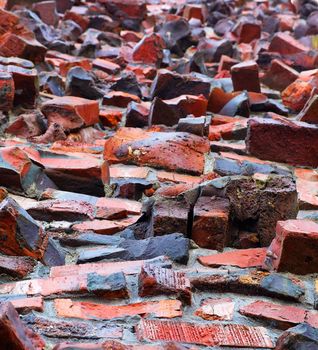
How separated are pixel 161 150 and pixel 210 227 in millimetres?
780

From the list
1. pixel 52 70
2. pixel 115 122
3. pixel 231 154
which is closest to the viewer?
pixel 231 154

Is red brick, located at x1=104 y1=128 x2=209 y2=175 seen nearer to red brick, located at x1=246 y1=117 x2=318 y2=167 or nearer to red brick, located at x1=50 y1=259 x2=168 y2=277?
red brick, located at x1=246 y1=117 x2=318 y2=167

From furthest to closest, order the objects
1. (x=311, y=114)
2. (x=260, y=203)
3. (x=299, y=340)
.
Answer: (x=311, y=114) → (x=260, y=203) → (x=299, y=340)

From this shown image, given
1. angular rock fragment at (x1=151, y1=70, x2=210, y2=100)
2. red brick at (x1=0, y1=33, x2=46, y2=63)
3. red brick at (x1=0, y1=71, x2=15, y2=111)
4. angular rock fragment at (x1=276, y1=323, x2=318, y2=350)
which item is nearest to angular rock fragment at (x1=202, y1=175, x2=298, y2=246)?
angular rock fragment at (x1=276, y1=323, x2=318, y2=350)

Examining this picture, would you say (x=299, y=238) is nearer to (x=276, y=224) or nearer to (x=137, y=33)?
(x=276, y=224)

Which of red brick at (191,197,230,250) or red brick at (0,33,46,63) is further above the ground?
red brick at (0,33,46,63)

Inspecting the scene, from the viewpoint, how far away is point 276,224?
79.3 inches

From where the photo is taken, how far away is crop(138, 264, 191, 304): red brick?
1.68m

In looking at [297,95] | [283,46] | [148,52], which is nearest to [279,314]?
[297,95]

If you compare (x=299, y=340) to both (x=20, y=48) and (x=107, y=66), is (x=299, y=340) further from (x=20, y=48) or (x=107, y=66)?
(x=107, y=66)

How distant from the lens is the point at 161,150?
109 inches

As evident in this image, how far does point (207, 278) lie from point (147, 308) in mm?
223

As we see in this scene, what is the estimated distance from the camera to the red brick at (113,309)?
5.24ft

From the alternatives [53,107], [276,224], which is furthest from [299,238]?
[53,107]
